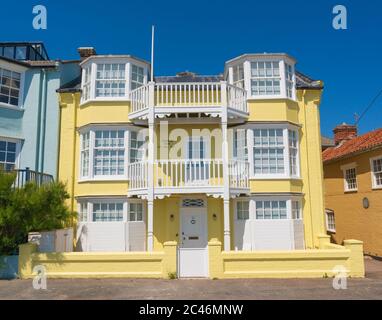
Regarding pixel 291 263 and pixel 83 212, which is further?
pixel 83 212

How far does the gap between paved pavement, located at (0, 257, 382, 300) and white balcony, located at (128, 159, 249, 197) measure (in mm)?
3468

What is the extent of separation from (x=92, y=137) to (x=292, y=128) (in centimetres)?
863

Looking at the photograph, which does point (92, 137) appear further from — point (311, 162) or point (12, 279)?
point (311, 162)

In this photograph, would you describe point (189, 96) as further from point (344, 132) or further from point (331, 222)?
point (344, 132)

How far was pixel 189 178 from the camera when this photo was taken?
495 inches

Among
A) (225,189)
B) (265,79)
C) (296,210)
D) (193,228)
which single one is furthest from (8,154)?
(296,210)

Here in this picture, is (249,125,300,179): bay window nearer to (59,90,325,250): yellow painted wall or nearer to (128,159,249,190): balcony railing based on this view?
(59,90,325,250): yellow painted wall

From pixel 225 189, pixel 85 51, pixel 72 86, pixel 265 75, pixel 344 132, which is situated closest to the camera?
pixel 225 189

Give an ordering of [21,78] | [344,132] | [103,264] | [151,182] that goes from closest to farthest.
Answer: [103,264]
[151,182]
[21,78]
[344,132]

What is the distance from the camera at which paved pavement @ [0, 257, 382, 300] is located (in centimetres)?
825

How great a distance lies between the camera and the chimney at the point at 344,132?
23.1 m

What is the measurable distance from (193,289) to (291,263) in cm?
341

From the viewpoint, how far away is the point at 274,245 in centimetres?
1291
